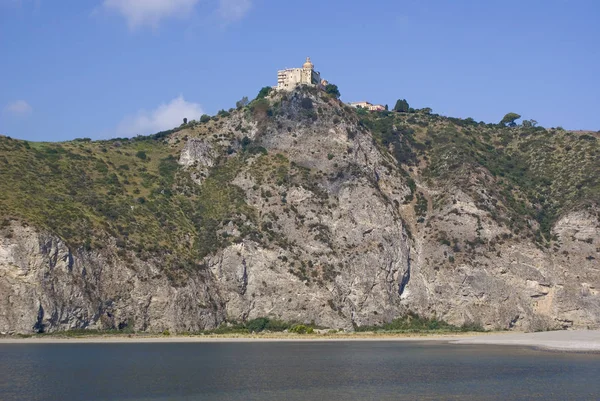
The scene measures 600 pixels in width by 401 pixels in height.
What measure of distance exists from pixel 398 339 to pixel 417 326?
1161cm

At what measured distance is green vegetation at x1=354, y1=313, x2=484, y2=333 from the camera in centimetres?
11588

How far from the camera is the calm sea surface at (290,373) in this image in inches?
2016

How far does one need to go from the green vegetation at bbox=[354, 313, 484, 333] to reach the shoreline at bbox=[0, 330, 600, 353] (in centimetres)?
273

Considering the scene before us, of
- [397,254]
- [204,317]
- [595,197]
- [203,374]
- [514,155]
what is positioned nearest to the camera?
[203,374]

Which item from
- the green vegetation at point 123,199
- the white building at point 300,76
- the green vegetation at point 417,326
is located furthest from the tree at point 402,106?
the green vegetation at point 417,326

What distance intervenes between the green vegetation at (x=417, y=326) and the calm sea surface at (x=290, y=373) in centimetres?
2792

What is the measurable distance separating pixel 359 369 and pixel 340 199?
222 ft

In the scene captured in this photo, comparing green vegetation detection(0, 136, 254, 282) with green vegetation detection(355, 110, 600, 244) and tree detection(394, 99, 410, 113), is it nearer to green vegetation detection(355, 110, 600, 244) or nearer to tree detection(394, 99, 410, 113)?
green vegetation detection(355, 110, 600, 244)

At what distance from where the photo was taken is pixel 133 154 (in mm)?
143375

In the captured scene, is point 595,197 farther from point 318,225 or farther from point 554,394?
point 554,394

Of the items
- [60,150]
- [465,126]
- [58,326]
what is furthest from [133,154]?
[465,126]

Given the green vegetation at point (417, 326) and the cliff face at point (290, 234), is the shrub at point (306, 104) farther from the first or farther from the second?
the green vegetation at point (417, 326)

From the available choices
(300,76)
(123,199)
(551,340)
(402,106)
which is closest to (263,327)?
(123,199)

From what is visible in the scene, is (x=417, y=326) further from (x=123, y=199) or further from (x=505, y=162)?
(x=123, y=199)
